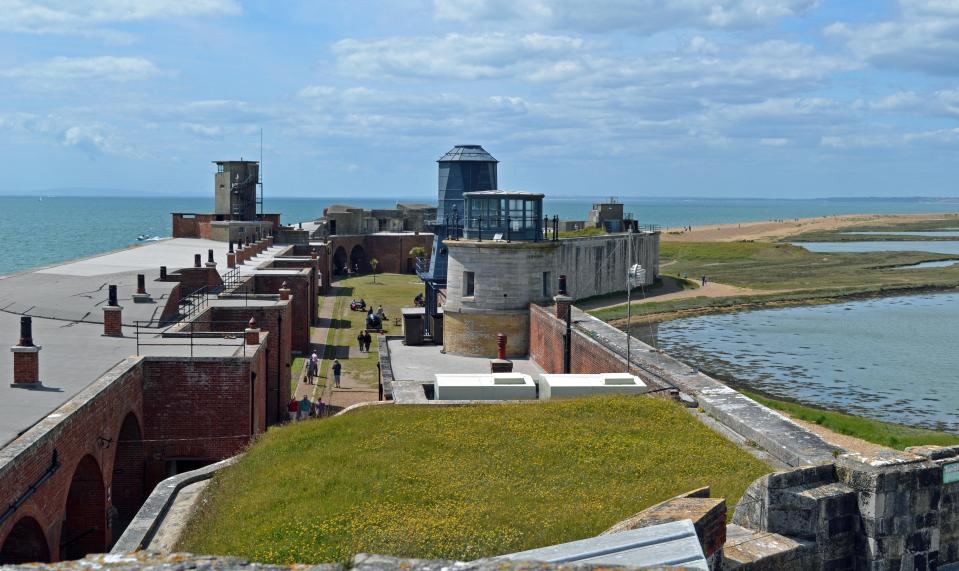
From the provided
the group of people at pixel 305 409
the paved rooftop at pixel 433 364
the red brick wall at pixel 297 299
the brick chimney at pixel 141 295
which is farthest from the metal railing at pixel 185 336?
the red brick wall at pixel 297 299

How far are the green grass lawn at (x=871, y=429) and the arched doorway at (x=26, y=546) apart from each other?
88.7ft

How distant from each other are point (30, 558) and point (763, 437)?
1208 centimetres

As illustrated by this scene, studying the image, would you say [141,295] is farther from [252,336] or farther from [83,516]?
[83,516]

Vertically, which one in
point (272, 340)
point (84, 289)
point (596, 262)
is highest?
point (84, 289)

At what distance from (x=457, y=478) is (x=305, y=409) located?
1780cm

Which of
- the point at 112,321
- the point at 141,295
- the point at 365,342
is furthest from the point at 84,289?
the point at 365,342

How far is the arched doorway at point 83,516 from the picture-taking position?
1855 centimetres

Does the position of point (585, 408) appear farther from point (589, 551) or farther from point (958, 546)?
point (589, 551)

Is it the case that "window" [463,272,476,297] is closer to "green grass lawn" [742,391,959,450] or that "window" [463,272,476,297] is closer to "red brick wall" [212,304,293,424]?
"red brick wall" [212,304,293,424]

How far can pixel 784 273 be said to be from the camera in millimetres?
96188

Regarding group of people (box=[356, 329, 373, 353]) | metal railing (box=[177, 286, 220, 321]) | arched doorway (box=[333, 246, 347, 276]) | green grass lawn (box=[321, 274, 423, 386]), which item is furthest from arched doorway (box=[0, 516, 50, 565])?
arched doorway (box=[333, 246, 347, 276])

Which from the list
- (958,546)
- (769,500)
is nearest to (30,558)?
(769,500)

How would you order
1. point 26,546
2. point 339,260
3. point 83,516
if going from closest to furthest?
1. point 26,546
2. point 83,516
3. point 339,260

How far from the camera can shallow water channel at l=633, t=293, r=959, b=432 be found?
136ft
